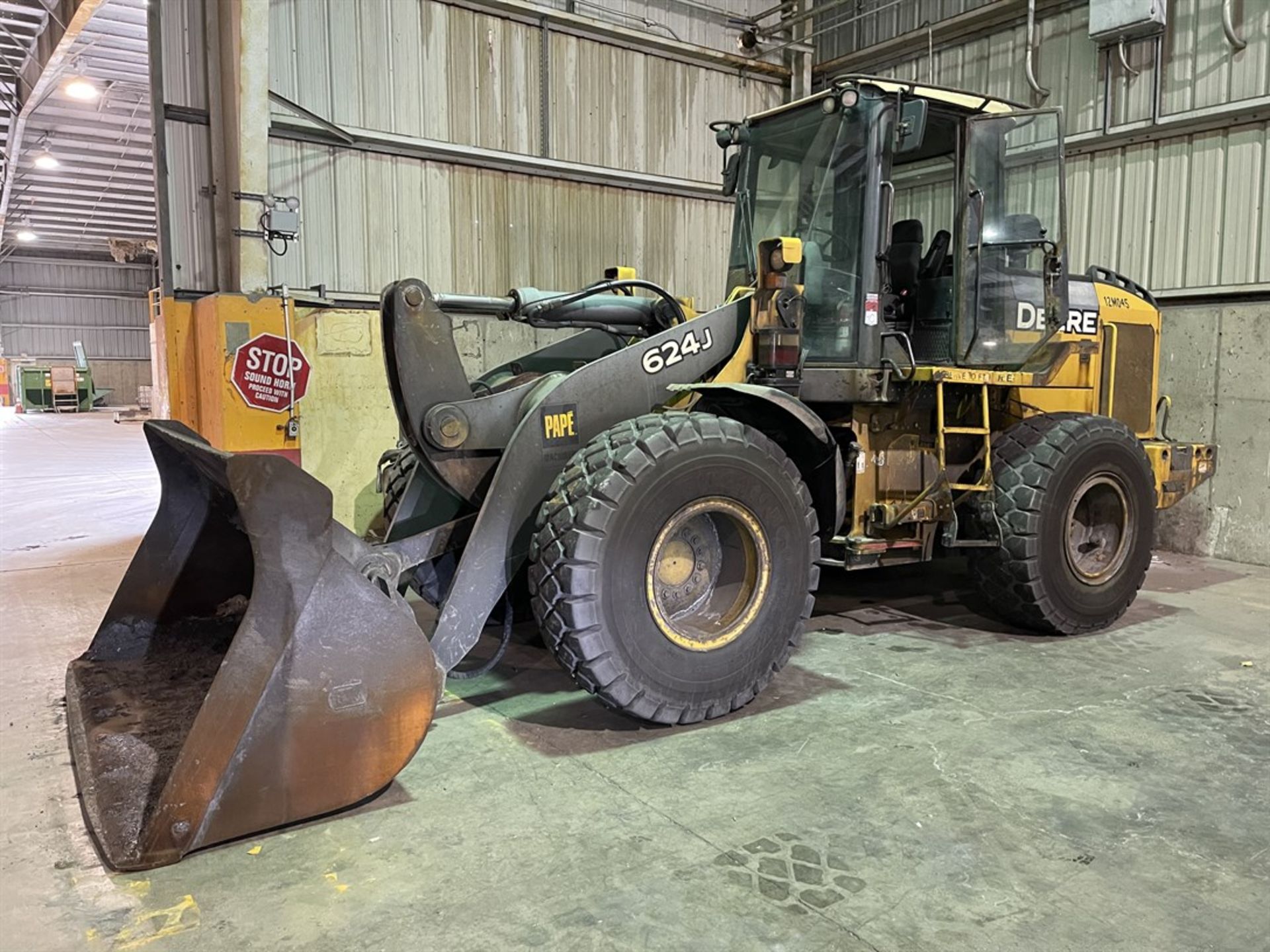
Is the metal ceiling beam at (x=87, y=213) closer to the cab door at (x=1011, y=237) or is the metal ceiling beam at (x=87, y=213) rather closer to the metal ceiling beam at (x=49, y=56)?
the metal ceiling beam at (x=49, y=56)

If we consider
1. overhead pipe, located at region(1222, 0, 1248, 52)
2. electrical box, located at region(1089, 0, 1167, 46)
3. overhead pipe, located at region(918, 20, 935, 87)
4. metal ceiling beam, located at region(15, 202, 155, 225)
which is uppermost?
metal ceiling beam, located at region(15, 202, 155, 225)

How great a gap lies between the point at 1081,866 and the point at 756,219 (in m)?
3.70

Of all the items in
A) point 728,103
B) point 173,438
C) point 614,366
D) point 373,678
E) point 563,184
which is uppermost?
point 728,103

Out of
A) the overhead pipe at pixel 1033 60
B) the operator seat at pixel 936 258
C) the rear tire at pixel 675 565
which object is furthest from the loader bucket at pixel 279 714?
the overhead pipe at pixel 1033 60

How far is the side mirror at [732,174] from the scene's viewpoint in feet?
17.7

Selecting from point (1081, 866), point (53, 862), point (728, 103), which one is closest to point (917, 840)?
point (1081, 866)

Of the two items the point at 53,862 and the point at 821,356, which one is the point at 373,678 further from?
the point at 821,356

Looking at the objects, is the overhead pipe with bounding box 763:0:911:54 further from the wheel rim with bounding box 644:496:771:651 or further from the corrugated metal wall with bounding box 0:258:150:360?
the corrugated metal wall with bounding box 0:258:150:360

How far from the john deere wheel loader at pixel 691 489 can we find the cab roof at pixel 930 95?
0.02 m

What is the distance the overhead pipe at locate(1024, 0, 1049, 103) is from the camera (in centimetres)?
820

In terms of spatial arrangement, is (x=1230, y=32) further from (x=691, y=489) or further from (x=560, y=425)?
(x=560, y=425)

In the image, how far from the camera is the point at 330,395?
7.58 meters

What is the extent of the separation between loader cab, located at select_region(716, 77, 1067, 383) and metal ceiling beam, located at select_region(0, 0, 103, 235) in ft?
30.5

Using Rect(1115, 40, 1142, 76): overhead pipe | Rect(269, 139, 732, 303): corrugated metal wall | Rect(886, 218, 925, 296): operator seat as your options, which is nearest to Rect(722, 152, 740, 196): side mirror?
Rect(886, 218, 925, 296): operator seat
